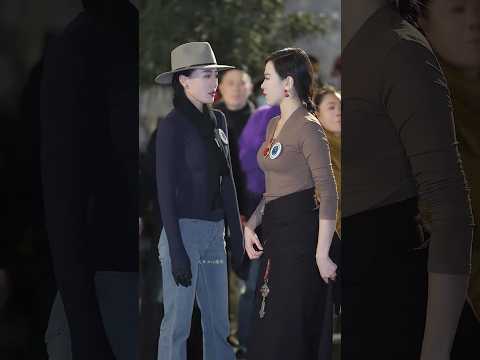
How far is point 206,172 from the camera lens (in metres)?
4.61

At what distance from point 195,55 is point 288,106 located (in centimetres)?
54

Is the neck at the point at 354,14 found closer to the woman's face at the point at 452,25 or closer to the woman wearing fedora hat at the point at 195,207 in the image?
the woman's face at the point at 452,25

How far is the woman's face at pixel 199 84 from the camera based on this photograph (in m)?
4.64

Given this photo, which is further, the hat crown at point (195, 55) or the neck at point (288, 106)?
the hat crown at point (195, 55)

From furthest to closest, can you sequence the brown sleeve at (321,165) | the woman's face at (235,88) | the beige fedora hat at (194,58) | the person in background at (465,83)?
1. the woman's face at (235,88)
2. the beige fedora hat at (194,58)
3. the brown sleeve at (321,165)
4. the person in background at (465,83)

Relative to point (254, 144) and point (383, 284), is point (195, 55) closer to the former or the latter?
point (254, 144)

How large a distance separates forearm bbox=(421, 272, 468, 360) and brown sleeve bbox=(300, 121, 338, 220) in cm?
52

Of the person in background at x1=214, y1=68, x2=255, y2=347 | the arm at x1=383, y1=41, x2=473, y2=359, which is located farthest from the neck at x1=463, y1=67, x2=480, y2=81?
the person in background at x1=214, y1=68, x2=255, y2=347

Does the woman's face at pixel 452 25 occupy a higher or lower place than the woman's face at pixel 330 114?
higher

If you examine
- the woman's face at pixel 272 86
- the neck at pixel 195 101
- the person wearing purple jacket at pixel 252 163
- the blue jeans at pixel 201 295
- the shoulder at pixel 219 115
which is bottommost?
the blue jeans at pixel 201 295

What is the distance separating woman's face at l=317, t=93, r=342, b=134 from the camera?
4.42 m

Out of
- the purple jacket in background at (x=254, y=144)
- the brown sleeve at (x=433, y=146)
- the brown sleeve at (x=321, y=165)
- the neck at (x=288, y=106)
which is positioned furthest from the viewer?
the purple jacket in background at (x=254, y=144)

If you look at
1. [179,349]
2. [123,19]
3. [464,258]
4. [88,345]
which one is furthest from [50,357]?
[464,258]

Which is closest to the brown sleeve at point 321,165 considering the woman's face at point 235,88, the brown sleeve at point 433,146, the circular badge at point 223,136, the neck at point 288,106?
the neck at point 288,106
